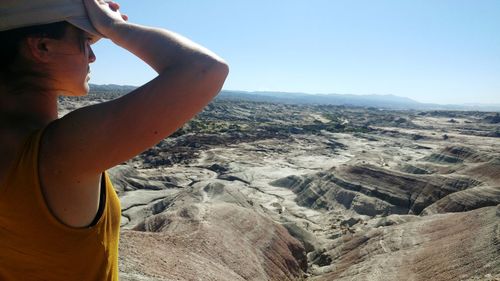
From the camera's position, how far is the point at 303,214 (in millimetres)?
23234

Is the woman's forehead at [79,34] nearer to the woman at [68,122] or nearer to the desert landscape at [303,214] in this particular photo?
the woman at [68,122]

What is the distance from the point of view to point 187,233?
441 inches

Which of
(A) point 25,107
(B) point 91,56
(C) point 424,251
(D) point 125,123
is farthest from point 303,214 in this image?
(D) point 125,123

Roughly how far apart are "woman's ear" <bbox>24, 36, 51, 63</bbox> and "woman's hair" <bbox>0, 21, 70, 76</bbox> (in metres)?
A: 0.01

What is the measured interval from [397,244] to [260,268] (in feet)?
16.6

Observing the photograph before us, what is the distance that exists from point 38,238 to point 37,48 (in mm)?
595

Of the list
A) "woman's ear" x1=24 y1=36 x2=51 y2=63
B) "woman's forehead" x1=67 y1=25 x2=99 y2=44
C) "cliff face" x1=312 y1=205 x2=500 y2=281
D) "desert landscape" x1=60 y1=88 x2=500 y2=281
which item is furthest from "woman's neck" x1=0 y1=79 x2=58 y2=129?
"cliff face" x1=312 y1=205 x2=500 y2=281

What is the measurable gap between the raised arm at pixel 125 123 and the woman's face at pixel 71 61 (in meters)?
0.25

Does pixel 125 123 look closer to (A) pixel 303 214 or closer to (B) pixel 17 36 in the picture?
(B) pixel 17 36

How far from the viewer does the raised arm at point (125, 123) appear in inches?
48.7

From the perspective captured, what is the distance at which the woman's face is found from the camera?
1393mm

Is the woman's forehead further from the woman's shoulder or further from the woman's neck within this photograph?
the woman's shoulder

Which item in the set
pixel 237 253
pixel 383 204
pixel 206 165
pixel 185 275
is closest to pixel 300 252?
pixel 237 253

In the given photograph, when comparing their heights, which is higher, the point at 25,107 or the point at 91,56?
the point at 91,56
